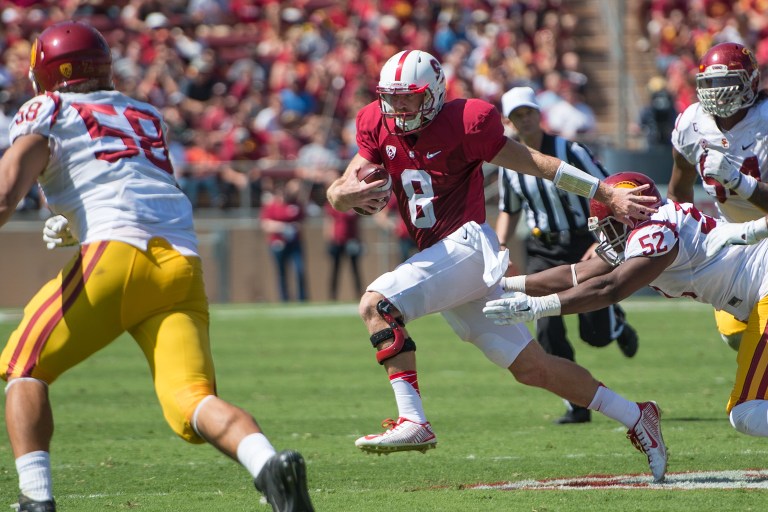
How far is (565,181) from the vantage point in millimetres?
5332

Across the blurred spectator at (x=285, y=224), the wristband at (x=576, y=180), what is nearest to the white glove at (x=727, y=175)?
the wristband at (x=576, y=180)

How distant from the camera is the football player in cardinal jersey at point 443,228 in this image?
5.29 m

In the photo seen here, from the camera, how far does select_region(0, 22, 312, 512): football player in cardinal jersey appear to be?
4.20m

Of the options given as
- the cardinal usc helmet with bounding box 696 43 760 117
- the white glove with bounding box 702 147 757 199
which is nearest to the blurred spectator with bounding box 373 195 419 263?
the cardinal usc helmet with bounding box 696 43 760 117

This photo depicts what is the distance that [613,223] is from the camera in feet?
17.5

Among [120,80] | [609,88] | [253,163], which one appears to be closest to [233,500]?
[253,163]

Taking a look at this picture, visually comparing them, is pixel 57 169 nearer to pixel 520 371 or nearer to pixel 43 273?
pixel 520 371

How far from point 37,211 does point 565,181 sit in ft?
41.3

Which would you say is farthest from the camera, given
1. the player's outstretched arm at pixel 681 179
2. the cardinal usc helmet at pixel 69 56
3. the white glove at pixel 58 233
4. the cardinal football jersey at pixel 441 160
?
the player's outstretched arm at pixel 681 179

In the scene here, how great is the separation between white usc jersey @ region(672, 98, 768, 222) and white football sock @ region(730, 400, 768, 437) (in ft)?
4.80

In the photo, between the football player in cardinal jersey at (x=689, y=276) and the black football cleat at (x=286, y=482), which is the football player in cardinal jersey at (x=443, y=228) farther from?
the black football cleat at (x=286, y=482)

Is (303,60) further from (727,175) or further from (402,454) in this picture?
(727,175)

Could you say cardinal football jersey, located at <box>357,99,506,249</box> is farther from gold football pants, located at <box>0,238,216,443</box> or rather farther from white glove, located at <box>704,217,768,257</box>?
gold football pants, located at <box>0,238,216,443</box>

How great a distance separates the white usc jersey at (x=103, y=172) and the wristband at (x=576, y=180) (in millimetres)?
1724
